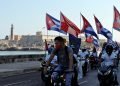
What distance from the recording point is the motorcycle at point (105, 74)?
1412 centimetres

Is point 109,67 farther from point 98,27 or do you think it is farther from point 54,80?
point 98,27

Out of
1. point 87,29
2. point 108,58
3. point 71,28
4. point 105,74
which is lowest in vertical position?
point 105,74

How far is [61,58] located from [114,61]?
5153 mm

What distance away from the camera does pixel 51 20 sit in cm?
3322

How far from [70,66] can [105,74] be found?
181 inches

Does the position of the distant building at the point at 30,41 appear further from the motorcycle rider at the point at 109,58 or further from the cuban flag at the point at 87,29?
the motorcycle rider at the point at 109,58

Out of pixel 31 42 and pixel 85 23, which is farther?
pixel 31 42

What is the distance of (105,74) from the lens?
1407cm

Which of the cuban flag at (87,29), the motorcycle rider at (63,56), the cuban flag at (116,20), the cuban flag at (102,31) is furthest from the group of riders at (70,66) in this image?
the cuban flag at (102,31)

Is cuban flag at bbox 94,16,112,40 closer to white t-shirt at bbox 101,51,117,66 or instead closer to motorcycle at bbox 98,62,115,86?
white t-shirt at bbox 101,51,117,66

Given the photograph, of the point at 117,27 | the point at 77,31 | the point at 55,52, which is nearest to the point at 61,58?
the point at 55,52

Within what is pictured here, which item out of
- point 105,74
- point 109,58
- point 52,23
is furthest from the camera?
point 52,23

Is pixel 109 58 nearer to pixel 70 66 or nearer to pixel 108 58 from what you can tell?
pixel 108 58

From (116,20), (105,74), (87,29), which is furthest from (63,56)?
(116,20)
